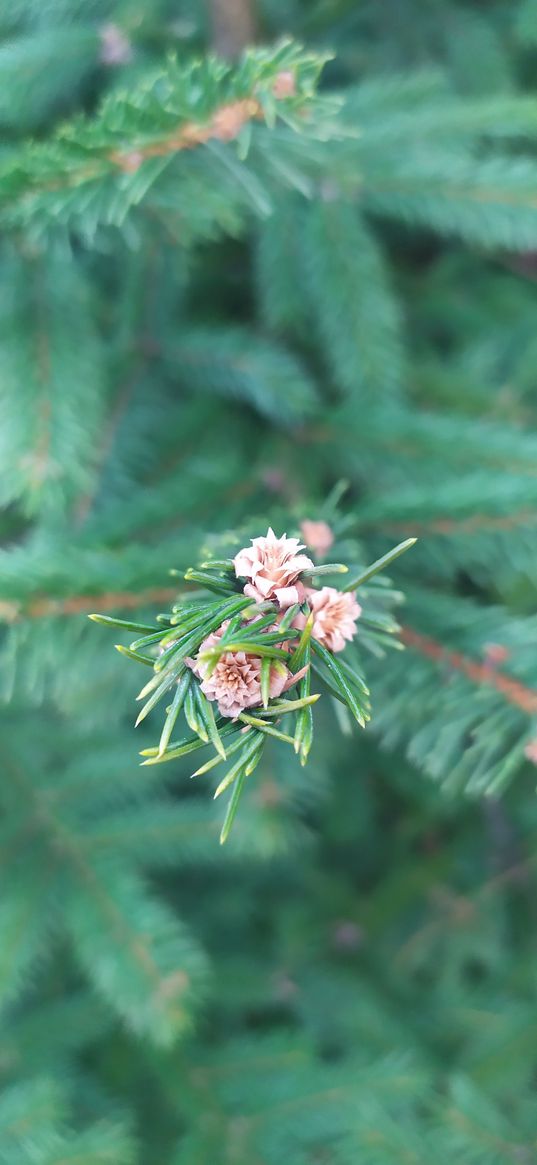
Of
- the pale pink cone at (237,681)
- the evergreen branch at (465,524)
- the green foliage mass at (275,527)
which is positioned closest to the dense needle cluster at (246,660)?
the pale pink cone at (237,681)

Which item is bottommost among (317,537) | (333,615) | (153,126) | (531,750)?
(531,750)

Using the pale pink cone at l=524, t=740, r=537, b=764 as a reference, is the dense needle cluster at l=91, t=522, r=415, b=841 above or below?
above

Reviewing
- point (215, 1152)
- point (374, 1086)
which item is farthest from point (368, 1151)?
point (215, 1152)

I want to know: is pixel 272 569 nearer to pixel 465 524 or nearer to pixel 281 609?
pixel 281 609

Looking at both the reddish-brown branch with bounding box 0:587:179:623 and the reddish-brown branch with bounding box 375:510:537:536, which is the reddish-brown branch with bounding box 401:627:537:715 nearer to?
the reddish-brown branch with bounding box 375:510:537:536

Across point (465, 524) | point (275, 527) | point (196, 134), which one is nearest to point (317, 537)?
point (275, 527)

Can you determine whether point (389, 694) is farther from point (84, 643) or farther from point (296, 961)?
point (296, 961)

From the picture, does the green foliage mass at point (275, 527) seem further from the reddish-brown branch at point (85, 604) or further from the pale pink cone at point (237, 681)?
the pale pink cone at point (237, 681)

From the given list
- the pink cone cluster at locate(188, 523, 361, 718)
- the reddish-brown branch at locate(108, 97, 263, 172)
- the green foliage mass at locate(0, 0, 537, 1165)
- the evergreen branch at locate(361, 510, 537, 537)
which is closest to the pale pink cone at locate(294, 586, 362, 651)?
the pink cone cluster at locate(188, 523, 361, 718)
